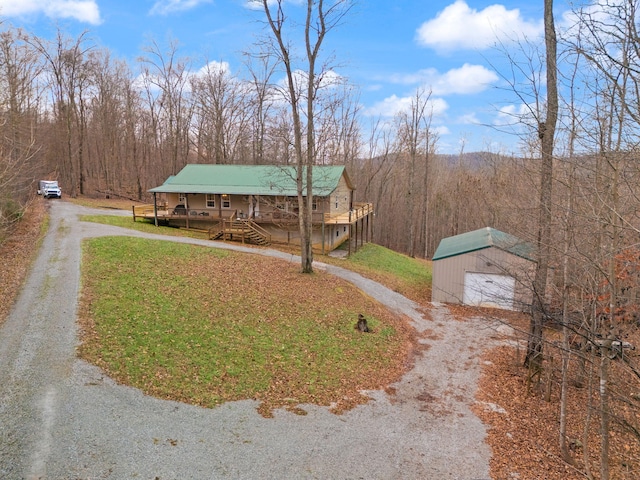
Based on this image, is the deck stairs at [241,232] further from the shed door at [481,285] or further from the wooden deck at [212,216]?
the shed door at [481,285]

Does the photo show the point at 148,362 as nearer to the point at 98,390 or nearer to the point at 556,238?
the point at 98,390

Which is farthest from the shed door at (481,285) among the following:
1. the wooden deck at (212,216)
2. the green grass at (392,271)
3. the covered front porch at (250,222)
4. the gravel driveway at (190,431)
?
the gravel driveway at (190,431)

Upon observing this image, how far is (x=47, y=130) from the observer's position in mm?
39688

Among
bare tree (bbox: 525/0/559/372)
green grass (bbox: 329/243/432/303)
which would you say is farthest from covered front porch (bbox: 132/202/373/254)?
bare tree (bbox: 525/0/559/372)

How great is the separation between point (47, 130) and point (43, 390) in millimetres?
41312

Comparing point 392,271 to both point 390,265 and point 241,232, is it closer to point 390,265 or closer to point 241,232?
point 390,265

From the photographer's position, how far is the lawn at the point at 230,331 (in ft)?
30.7

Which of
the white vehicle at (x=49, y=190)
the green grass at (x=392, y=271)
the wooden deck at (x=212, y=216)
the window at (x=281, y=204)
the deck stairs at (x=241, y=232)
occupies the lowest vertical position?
the green grass at (x=392, y=271)

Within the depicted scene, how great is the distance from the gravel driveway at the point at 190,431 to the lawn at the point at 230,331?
1.70 ft

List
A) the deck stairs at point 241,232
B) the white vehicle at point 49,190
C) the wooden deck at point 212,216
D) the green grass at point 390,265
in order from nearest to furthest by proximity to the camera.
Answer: the green grass at point 390,265, the deck stairs at point 241,232, the wooden deck at point 212,216, the white vehicle at point 49,190

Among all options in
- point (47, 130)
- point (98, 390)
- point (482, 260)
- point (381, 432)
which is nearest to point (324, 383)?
point (381, 432)

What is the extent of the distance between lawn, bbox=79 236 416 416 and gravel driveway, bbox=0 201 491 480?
518 mm

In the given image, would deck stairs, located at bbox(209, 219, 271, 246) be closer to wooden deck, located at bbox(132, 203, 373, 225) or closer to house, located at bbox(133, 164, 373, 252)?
house, located at bbox(133, 164, 373, 252)

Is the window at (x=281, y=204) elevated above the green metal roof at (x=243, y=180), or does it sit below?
below
